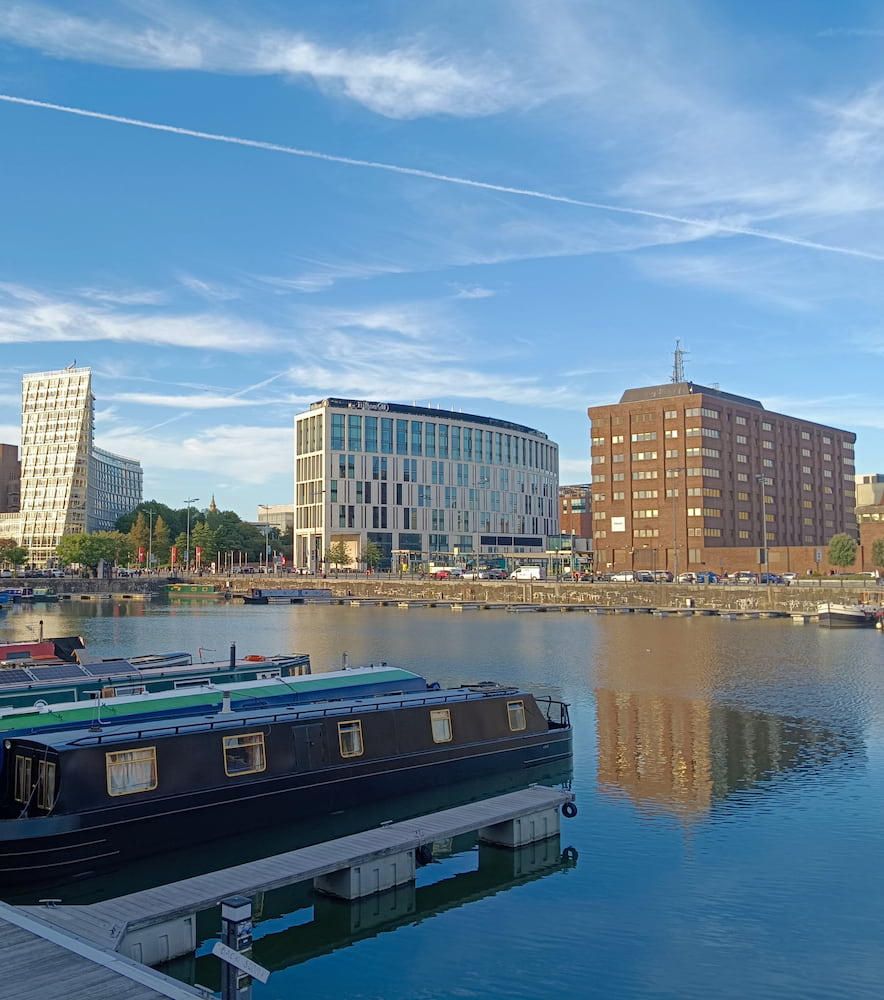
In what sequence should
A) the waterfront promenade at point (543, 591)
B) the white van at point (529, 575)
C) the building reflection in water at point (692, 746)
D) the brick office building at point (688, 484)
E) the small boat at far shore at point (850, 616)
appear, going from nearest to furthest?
the building reflection in water at point (692, 746) → the small boat at far shore at point (850, 616) → the waterfront promenade at point (543, 591) → the white van at point (529, 575) → the brick office building at point (688, 484)

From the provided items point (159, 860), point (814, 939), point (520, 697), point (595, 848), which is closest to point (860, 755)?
point (520, 697)

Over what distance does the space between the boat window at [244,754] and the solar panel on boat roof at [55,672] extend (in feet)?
48.1

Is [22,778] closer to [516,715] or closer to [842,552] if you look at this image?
[516,715]

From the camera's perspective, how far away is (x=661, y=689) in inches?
2226

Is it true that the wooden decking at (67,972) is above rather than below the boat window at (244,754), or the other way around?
below

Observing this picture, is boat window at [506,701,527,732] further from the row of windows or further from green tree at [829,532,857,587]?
green tree at [829,532,857,587]

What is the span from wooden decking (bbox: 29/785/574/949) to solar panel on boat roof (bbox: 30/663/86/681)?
2010 cm

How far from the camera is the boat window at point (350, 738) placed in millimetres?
30219

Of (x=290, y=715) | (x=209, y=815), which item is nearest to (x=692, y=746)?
(x=290, y=715)

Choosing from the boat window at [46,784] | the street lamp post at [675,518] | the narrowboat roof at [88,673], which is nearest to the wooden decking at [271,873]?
the boat window at [46,784]

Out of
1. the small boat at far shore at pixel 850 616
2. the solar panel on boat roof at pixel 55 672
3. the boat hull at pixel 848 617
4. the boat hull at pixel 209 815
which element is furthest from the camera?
the small boat at far shore at pixel 850 616

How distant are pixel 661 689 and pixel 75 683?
34.1 metres

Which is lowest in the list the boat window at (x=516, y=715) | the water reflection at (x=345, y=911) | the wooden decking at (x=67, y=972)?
the water reflection at (x=345, y=911)

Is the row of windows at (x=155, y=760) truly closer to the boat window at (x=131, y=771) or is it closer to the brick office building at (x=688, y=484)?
the boat window at (x=131, y=771)
